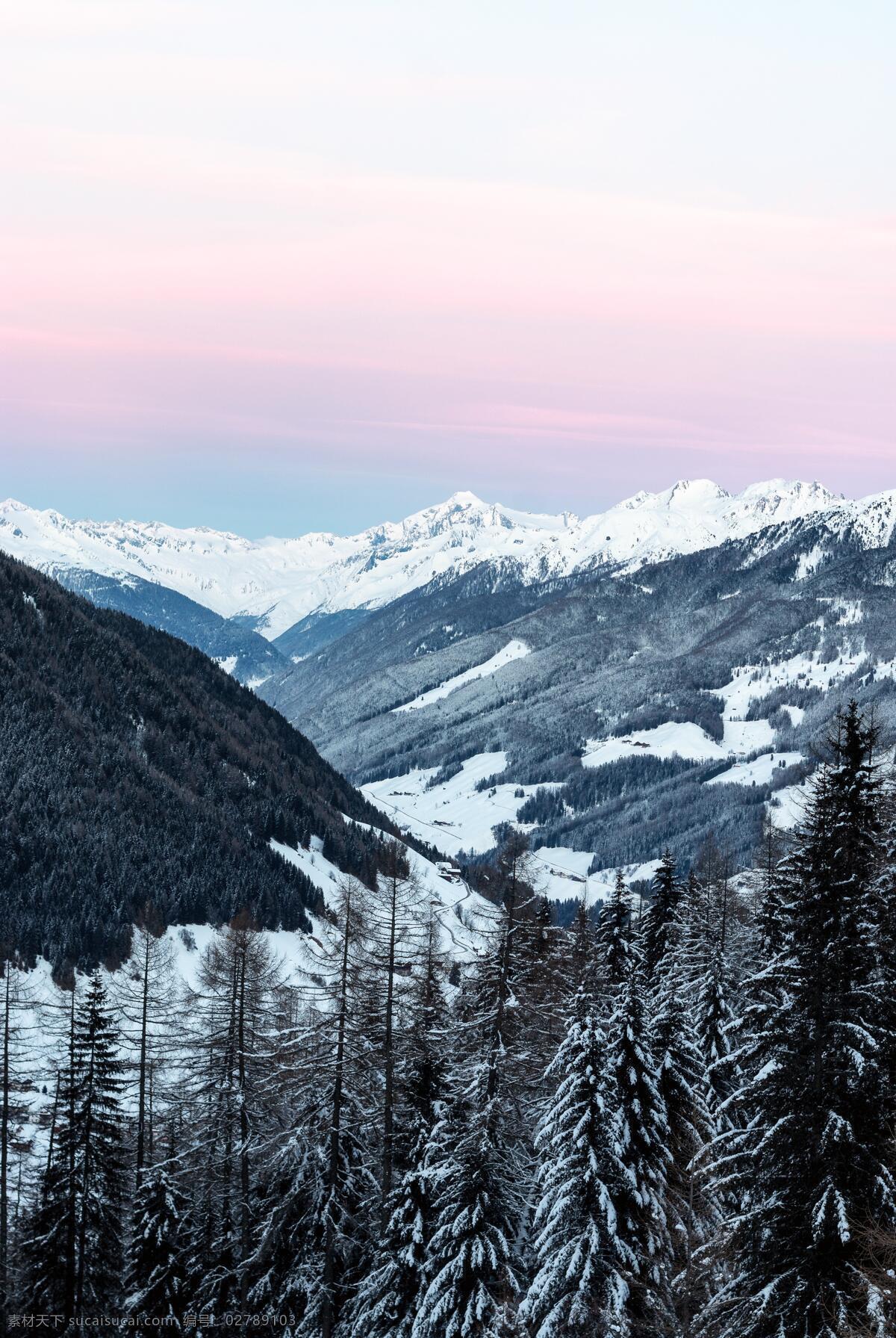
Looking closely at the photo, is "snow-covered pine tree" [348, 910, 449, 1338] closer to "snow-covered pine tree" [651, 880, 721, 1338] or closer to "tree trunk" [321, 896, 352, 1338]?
"tree trunk" [321, 896, 352, 1338]

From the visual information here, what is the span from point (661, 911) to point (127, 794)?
101 m

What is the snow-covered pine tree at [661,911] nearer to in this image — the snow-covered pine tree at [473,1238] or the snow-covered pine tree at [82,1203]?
the snow-covered pine tree at [473,1238]

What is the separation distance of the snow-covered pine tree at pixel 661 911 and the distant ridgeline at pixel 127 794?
7050 cm

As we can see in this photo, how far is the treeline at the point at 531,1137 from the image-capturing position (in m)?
22.9

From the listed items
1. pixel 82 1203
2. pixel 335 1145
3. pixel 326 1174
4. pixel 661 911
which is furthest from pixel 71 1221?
pixel 661 911

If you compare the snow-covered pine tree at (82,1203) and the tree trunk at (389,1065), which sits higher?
the tree trunk at (389,1065)

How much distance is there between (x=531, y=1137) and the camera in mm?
38812

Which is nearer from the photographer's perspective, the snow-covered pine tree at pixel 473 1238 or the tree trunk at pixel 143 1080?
the snow-covered pine tree at pixel 473 1238

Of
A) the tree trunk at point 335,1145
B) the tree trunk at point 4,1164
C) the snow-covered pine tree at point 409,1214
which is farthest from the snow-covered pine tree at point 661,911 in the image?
the tree trunk at point 4,1164

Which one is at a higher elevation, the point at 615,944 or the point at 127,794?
the point at 127,794

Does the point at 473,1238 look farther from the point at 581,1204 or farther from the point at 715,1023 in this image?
the point at 715,1023

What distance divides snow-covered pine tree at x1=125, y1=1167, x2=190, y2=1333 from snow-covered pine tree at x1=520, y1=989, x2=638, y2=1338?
1876 centimetres

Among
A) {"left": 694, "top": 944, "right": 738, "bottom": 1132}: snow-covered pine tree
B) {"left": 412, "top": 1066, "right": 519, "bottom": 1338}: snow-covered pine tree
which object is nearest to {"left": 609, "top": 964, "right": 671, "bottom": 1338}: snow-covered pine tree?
{"left": 412, "top": 1066, "right": 519, "bottom": 1338}: snow-covered pine tree

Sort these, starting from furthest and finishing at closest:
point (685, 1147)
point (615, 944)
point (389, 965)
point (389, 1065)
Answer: point (615, 944) < point (389, 1065) < point (389, 965) < point (685, 1147)
